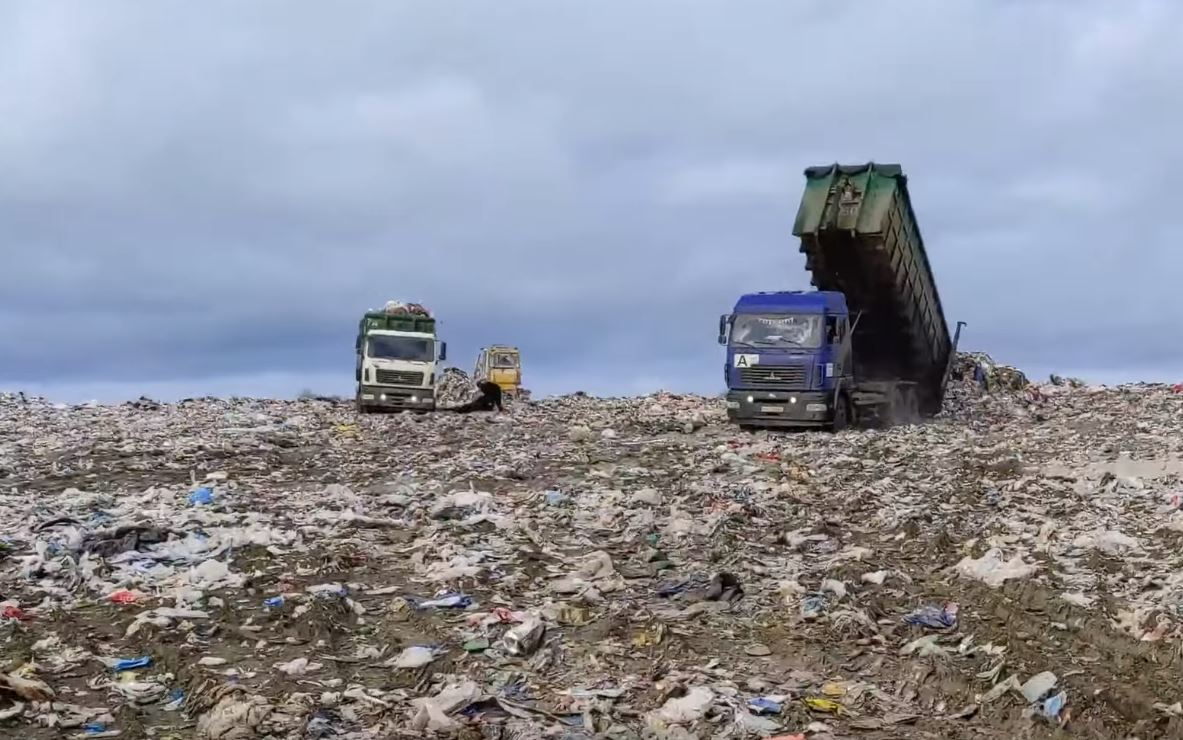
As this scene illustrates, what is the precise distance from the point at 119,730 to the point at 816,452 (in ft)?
33.0

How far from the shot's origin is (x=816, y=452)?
13.4 metres

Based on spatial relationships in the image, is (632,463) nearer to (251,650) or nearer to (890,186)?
(890,186)

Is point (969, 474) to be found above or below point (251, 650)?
above

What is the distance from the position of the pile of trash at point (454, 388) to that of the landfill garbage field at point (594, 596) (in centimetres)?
1242

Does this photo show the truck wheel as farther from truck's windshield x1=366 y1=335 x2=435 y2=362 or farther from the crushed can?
the crushed can

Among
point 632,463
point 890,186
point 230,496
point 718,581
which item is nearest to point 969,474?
point 632,463

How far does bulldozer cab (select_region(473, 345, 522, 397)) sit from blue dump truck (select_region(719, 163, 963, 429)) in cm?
1168

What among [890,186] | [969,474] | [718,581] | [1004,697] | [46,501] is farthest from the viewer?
[890,186]

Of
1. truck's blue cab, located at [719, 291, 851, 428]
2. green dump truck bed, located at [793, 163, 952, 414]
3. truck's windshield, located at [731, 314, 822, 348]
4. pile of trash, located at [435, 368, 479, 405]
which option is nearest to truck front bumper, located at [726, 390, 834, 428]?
truck's blue cab, located at [719, 291, 851, 428]

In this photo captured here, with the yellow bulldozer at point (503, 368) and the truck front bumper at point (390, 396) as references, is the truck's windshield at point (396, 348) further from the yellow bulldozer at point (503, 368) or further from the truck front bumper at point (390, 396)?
the yellow bulldozer at point (503, 368)

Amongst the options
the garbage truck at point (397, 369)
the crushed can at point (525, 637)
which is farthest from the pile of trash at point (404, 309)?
the crushed can at point (525, 637)

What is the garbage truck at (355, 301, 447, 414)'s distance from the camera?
19.8 meters

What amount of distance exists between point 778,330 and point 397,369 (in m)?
7.61

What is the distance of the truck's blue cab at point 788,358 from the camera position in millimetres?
15477
